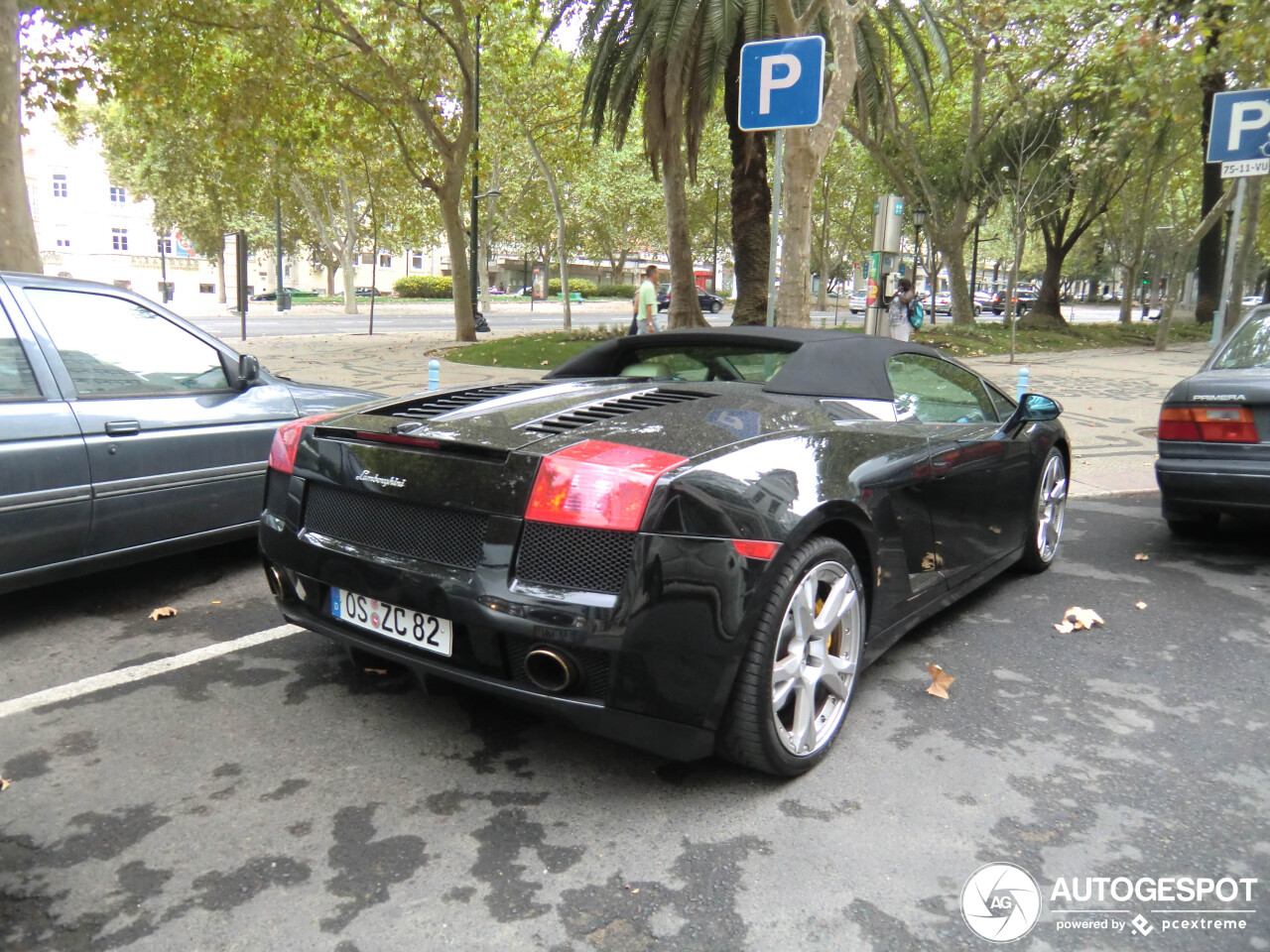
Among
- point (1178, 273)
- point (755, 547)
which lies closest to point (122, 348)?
point (755, 547)

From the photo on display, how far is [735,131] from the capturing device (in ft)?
59.5

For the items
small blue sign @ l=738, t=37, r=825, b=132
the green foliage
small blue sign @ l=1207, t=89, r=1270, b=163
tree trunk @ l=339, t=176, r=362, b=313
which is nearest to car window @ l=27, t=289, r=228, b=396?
small blue sign @ l=738, t=37, r=825, b=132

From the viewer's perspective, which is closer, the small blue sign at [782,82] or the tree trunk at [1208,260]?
the small blue sign at [782,82]

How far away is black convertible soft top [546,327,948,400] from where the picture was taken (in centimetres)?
374

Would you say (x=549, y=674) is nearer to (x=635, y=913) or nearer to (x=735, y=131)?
(x=635, y=913)

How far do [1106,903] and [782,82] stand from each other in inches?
213

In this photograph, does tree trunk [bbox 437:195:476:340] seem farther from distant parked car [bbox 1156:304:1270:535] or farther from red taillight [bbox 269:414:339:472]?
red taillight [bbox 269:414:339:472]

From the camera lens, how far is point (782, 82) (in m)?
6.44

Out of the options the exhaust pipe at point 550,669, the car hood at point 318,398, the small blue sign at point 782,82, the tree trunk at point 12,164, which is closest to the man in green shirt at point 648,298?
the tree trunk at point 12,164

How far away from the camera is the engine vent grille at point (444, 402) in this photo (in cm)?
337

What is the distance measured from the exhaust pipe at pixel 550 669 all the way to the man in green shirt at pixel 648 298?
13.9 meters

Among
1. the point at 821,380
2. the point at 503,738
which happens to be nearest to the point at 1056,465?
the point at 821,380

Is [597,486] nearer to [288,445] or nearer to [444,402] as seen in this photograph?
[444,402]

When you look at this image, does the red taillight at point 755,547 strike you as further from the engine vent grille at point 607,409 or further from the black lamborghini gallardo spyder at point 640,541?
the engine vent grille at point 607,409
